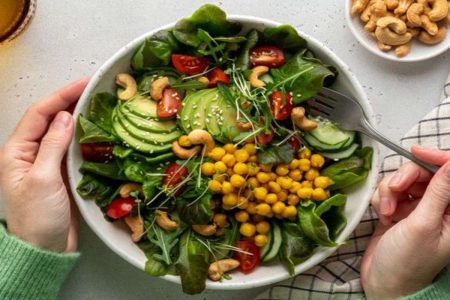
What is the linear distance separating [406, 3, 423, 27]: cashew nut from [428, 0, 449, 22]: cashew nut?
2 cm

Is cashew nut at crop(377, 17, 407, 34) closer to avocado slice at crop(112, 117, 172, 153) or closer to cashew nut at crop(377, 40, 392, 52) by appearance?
cashew nut at crop(377, 40, 392, 52)

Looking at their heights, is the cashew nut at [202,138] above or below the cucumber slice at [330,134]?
above

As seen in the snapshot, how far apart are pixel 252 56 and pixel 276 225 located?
37 centimetres

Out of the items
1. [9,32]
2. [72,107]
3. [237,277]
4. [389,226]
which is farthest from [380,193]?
[9,32]

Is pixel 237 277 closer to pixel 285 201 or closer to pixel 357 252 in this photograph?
pixel 285 201

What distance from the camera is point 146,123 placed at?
1.44m

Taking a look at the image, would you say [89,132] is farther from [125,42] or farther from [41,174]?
[125,42]

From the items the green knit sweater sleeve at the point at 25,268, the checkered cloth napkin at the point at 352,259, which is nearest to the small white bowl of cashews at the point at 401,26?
the checkered cloth napkin at the point at 352,259

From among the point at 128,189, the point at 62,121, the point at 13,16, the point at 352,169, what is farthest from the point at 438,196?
the point at 13,16

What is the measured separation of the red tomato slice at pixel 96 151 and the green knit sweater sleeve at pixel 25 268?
22 cm

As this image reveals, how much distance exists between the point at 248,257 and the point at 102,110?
17.2 inches

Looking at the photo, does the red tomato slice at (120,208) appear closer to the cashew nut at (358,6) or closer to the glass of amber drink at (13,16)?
the glass of amber drink at (13,16)

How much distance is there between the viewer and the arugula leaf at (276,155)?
1414 mm

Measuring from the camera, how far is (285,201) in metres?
1.46
